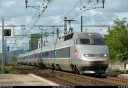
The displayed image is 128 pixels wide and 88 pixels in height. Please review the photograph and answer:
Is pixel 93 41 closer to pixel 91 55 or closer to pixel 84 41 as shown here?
pixel 84 41

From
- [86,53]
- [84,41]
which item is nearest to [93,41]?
[84,41]

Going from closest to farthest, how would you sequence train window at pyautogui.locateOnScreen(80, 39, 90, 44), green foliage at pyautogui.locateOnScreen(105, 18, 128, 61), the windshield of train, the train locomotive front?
the train locomotive front
the windshield of train
train window at pyautogui.locateOnScreen(80, 39, 90, 44)
green foliage at pyautogui.locateOnScreen(105, 18, 128, 61)

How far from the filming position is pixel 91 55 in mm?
26844

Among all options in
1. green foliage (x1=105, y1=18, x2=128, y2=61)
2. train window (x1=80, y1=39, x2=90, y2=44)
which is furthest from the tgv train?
green foliage (x1=105, y1=18, x2=128, y2=61)

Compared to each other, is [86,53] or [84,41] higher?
[84,41]

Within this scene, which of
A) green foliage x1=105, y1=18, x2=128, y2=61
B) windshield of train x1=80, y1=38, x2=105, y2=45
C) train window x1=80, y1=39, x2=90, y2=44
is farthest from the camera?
green foliage x1=105, y1=18, x2=128, y2=61

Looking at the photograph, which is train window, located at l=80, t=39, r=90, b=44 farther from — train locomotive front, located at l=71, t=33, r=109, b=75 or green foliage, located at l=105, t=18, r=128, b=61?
green foliage, located at l=105, t=18, r=128, b=61

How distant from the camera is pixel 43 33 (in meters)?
56.6

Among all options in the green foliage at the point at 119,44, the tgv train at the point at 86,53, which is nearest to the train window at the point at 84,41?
the tgv train at the point at 86,53

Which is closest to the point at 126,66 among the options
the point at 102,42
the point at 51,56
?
the point at 51,56

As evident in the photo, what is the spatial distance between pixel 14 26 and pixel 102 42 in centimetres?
2274

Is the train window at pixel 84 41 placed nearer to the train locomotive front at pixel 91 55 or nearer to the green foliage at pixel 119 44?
the train locomotive front at pixel 91 55

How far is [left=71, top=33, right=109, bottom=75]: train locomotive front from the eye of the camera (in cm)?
2667

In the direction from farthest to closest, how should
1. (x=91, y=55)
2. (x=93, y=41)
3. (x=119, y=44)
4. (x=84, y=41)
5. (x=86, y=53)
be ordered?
1. (x=119, y=44)
2. (x=84, y=41)
3. (x=93, y=41)
4. (x=86, y=53)
5. (x=91, y=55)
